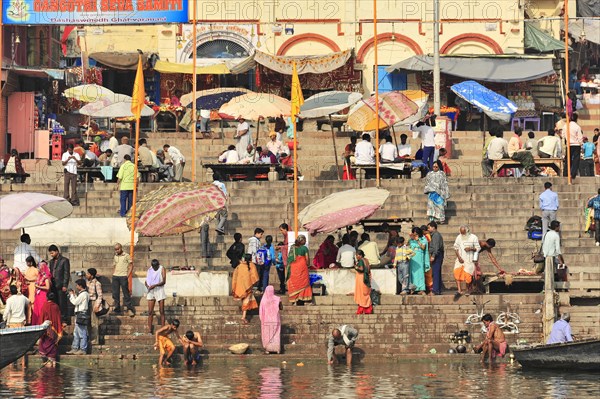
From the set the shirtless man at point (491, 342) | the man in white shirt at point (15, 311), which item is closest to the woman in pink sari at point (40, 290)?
the man in white shirt at point (15, 311)

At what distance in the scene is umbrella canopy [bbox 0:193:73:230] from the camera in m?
27.4

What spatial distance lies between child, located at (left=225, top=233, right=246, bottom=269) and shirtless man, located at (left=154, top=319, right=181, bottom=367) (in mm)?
2411

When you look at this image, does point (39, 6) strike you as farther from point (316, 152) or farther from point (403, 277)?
point (403, 277)

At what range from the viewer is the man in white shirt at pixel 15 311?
1057 inches

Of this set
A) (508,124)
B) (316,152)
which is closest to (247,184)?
(316,152)

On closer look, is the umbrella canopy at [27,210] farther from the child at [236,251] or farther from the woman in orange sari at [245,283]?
the woman in orange sari at [245,283]

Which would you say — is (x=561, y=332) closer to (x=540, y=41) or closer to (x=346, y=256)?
(x=346, y=256)

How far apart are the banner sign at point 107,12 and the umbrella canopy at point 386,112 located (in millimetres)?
4249

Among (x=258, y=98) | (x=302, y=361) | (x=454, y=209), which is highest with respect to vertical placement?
(x=258, y=98)

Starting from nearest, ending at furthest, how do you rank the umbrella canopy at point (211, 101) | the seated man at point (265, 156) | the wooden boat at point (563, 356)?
1. the wooden boat at point (563, 356)
2. the seated man at point (265, 156)
3. the umbrella canopy at point (211, 101)

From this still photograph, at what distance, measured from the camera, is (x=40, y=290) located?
27484mm

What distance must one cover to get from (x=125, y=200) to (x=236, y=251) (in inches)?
163

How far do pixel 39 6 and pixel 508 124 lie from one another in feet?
46.3

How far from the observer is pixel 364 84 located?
46.4 meters
